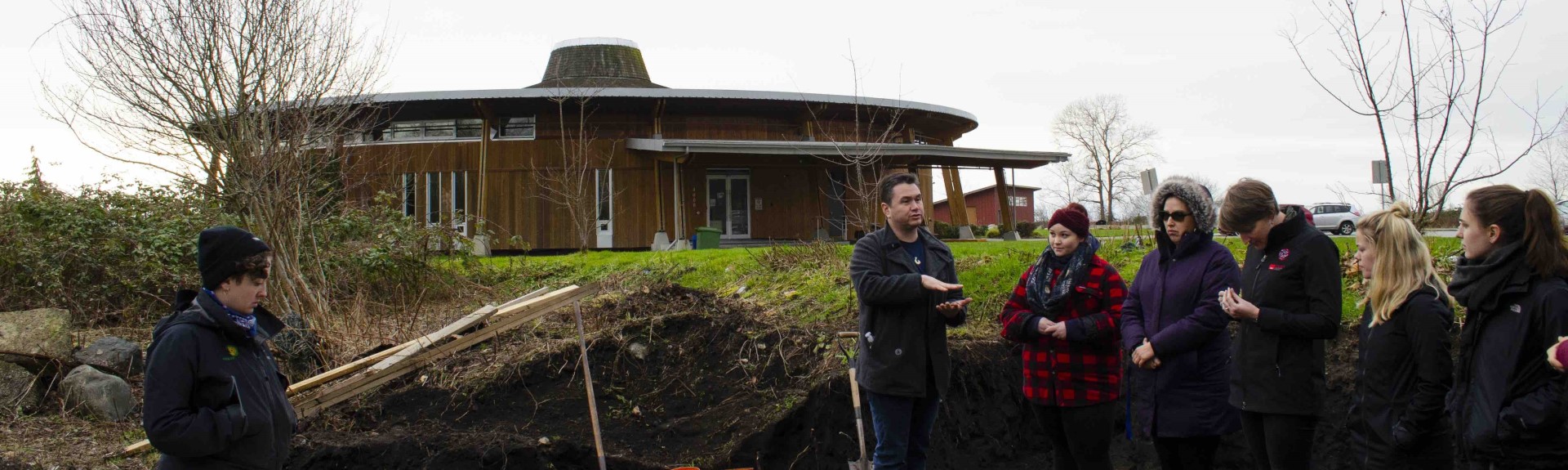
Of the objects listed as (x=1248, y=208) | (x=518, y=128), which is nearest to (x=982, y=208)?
(x=518, y=128)

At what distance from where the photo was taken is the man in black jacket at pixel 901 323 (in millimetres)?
4457

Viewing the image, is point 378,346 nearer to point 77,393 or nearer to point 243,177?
point 77,393

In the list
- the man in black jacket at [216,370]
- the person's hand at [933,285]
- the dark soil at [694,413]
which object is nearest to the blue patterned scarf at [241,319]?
the man in black jacket at [216,370]

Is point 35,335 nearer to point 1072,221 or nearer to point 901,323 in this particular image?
point 901,323

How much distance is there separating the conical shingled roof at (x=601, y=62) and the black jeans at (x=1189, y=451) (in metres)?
24.4

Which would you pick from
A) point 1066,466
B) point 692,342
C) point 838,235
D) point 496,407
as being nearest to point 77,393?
point 496,407

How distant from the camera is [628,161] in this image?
24.1m

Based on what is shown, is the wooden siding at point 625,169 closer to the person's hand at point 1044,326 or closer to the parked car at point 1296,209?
the person's hand at point 1044,326

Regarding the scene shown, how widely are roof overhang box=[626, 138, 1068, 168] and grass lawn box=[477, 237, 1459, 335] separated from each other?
5.20 meters

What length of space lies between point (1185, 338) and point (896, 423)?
51.0 inches

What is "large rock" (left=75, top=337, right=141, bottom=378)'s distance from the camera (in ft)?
28.8

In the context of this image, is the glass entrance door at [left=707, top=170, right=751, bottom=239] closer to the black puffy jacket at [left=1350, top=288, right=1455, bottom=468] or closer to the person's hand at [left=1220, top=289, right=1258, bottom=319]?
the person's hand at [left=1220, top=289, right=1258, bottom=319]

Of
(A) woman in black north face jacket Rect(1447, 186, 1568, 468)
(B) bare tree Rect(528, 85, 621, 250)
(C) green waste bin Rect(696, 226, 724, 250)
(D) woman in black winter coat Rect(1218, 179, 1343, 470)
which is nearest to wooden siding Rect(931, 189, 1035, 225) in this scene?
(B) bare tree Rect(528, 85, 621, 250)

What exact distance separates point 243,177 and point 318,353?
2665mm
